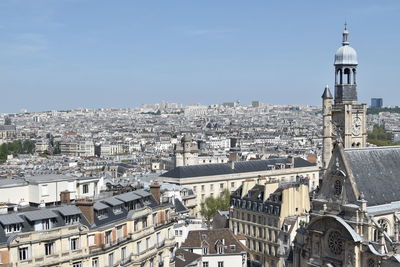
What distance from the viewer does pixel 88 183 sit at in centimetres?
4825

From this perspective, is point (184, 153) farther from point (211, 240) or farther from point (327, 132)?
point (211, 240)

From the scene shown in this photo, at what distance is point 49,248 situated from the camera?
3503 centimetres

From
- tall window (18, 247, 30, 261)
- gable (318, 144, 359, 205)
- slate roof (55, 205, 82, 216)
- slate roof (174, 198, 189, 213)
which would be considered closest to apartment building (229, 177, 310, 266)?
slate roof (174, 198, 189, 213)

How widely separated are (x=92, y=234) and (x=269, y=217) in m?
30.7

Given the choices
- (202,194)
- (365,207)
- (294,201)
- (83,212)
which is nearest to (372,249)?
(365,207)

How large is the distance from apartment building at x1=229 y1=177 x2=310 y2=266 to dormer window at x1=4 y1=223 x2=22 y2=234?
3164cm

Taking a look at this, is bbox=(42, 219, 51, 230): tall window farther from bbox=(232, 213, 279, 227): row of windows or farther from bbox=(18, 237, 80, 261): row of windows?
bbox=(232, 213, 279, 227): row of windows

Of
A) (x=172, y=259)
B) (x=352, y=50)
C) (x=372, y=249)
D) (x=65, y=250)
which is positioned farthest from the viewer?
(x=352, y=50)

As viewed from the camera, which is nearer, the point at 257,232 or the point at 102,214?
the point at 102,214

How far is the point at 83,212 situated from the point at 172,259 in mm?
11642

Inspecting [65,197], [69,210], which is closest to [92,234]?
[69,210]

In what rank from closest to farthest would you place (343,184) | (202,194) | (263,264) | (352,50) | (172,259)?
1. (343,184)
2. (172,259)
3. (263,264)
4. (352,50)
5. (202,194)

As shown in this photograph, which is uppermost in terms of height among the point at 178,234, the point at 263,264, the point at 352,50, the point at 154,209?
the point at 352,50

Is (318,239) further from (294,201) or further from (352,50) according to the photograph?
(352,50)
